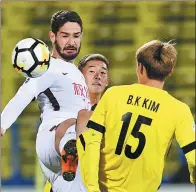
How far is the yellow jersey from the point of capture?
3.26 m

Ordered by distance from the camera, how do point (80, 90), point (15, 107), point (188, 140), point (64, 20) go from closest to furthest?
point (188, 140) < point (15, 107) < point (80, 90) < point (64, 20)

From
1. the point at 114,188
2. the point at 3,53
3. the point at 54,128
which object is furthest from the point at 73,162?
the point at 3,53

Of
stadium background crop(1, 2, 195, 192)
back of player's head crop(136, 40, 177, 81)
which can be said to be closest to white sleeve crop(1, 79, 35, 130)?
back of player's head crop(136, 40, 177, 81)

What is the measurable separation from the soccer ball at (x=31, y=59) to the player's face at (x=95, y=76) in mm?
298

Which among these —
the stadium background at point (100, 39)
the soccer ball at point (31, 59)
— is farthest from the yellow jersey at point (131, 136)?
the stadium background at point (100, 39)

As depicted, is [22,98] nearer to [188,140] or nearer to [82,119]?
[82,119]

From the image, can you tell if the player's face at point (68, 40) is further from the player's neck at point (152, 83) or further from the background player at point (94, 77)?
the player's neck at point (152, 83)

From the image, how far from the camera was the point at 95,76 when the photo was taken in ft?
14.7

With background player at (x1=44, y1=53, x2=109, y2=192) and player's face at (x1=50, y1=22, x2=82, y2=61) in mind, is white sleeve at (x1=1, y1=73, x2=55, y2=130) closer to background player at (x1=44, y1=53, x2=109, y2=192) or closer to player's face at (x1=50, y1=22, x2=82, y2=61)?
player's face at (x1=50, y1=22, x2=82, y2=61)

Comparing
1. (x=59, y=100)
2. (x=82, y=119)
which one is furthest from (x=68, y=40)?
(x=82, y=119)

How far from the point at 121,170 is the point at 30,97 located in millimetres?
939

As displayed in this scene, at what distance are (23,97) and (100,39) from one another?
2961 mm

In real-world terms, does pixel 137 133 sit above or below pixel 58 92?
below

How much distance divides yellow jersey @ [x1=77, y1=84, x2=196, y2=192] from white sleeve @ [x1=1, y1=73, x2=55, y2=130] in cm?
74
